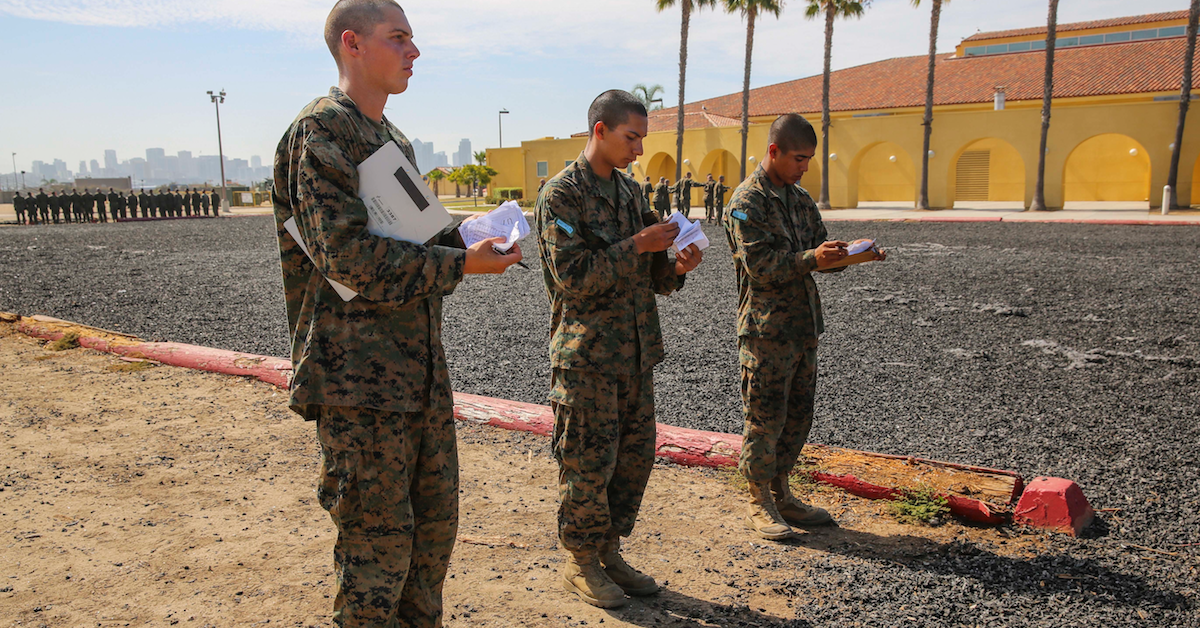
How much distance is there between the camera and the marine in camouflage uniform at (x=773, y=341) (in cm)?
366

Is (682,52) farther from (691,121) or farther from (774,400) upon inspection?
(774,400)

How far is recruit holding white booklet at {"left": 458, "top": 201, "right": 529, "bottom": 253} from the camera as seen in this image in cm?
223

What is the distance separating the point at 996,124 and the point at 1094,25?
16.0 meters

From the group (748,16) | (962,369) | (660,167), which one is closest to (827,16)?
(748,16)

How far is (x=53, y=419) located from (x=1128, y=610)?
5982mm

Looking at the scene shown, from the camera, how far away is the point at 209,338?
809 cm

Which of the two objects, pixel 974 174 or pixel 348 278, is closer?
pixel 348 278

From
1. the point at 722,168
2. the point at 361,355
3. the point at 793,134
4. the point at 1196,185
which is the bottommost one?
the point at 361,355

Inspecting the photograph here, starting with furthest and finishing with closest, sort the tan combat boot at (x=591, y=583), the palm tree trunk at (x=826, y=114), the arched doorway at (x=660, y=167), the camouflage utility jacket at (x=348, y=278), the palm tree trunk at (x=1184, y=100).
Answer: the arched doorway at (x=660, y=167), the palm tree trunk at (x=826, y=114), the palm tree trunk at (x=1184, y=100), the tan combat boot at (x=591, y=583), the camouflage utility jacket at (x=348, y=278)

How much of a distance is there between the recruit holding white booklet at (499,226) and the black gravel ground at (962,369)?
177 cm

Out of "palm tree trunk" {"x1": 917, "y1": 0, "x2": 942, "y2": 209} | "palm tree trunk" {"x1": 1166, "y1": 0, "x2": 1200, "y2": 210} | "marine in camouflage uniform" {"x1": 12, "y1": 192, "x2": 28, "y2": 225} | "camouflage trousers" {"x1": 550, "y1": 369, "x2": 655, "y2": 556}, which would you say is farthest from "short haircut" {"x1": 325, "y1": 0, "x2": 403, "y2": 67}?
"marine in camouflage uniform" {"x1": 12, "y1": 192, "x2": 28, "y2": 225}

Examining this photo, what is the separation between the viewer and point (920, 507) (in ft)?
12.3

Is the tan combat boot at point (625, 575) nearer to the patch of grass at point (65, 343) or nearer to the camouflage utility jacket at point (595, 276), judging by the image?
the camouflage utility jacket at point (595, 276)

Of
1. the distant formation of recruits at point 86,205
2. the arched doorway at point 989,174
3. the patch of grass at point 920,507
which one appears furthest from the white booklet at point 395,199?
the distant formation of recruits at point 86,205
